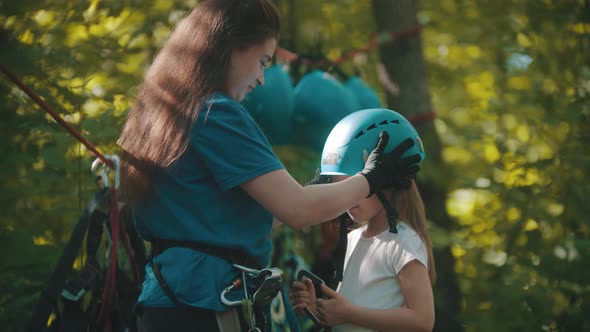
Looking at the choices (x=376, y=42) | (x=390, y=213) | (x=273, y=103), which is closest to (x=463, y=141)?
(x=376, y=42)

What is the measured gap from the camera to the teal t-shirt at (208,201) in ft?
5.83

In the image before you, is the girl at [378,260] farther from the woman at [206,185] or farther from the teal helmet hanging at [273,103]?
the teal helmet hanging at [273,103]

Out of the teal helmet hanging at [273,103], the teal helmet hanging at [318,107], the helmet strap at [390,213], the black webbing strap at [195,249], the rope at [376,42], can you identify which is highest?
the black webbing strap at [195,249]

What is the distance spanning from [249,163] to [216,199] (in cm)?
15

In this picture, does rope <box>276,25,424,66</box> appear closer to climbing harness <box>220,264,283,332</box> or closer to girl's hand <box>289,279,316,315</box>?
girl's hand <box>289,279,316,315</box>

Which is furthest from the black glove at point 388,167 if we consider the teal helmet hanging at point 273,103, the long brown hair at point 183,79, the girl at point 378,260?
the teal helmet hanging at point 273,103

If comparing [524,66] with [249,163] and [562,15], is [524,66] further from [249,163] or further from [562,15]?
[249,163]

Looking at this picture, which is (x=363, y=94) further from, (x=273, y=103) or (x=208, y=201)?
(x=208, y=201)

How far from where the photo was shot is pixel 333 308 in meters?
2.16

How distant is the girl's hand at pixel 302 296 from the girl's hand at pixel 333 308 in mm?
97

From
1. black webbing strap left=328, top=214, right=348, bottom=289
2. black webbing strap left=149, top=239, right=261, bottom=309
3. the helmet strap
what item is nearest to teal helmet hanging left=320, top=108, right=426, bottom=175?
the helmet strap

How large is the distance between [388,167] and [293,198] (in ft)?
1.46

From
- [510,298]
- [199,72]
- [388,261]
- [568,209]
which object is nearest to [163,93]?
[199,72]

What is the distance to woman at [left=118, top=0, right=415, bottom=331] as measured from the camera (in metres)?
1.78
